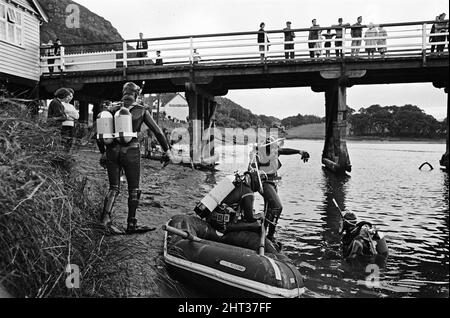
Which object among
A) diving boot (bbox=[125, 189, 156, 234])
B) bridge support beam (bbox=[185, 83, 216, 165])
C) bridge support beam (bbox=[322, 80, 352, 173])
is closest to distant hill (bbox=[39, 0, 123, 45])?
bridge support beam (bbox=[185, 83, 216, 165])

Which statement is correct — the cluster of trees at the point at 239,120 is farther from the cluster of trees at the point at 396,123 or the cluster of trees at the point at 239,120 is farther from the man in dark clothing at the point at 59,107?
the cluster of trees at the point at 396,123

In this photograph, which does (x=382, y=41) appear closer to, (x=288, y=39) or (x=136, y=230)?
(x=288, y=39)

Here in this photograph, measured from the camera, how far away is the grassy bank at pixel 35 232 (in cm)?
341

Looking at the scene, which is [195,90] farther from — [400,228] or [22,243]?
[22,243]

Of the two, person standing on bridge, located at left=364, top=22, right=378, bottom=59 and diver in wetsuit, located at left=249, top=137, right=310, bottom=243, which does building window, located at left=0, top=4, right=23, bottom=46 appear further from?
person standing on bridge, located at left=364, top=22, right=378, bottom=59

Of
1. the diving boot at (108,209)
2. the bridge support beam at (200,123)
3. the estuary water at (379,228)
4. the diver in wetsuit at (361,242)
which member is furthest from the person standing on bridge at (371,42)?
the diving boot at (108,209)

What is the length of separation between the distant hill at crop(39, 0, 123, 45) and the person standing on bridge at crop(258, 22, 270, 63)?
132ft

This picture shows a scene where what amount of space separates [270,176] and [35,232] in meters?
4.31

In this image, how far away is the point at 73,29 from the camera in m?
66.8

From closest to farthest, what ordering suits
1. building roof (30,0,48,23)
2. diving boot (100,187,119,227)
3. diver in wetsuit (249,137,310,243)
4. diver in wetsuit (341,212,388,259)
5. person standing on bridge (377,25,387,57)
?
diving boot (100,187,119,227)
diver in wetsuit (341,212,388,259)
diver in wetsuit (249,137,310,243)
person standing on bridge (377,25,387,57)
building roof (30,0,48,23)

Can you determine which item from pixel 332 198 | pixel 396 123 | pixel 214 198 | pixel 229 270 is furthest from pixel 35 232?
pixel 396 123

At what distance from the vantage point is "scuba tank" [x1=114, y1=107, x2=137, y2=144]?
18.5 ft
